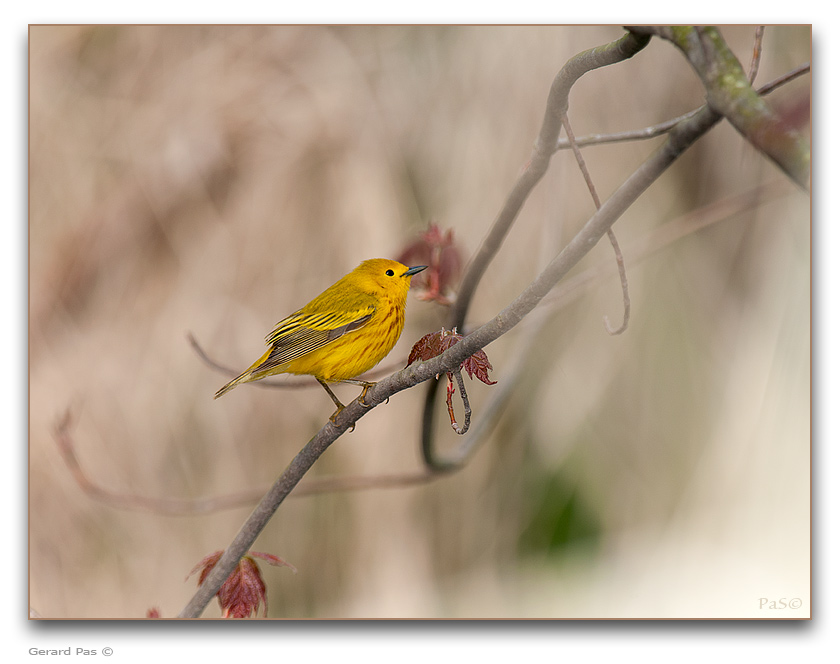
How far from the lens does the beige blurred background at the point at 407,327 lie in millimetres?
1915

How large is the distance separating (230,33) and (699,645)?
2.27 metres

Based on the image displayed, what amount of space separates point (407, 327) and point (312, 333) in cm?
A: 50

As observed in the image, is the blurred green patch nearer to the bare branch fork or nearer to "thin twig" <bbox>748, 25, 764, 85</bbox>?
the bare branch fork

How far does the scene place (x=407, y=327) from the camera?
2.18m

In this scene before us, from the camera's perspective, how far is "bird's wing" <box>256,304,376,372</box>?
5.53ft

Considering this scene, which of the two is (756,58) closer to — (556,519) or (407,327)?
(407,327)

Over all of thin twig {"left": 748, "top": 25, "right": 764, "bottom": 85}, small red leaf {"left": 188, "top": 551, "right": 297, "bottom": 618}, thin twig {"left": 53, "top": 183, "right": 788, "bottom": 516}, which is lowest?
small red leaf {"left": 188, "top": 551, "right": 297, "bottom": 618}

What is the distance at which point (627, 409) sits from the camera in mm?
2158

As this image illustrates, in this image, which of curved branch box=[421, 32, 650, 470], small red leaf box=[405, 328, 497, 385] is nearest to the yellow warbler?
curved branch box=[421, 32, 650, 470]

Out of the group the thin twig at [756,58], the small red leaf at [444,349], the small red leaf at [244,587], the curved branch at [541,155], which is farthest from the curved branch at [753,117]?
the small red leaf at [244,587]

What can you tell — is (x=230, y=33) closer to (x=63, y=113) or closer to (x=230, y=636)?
(x=63, y=113)

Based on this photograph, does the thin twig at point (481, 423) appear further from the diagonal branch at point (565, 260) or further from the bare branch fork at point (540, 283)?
the diagonal branch at point (565, 260)

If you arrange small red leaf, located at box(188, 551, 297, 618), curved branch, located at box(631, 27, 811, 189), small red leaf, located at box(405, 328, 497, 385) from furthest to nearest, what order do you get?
small red leaf, located at box(188, 551, 297, 618) → small red leaf, located at box(405, 328, 497, 385) → curved branch, located at box(631, 27, 811, 189)
